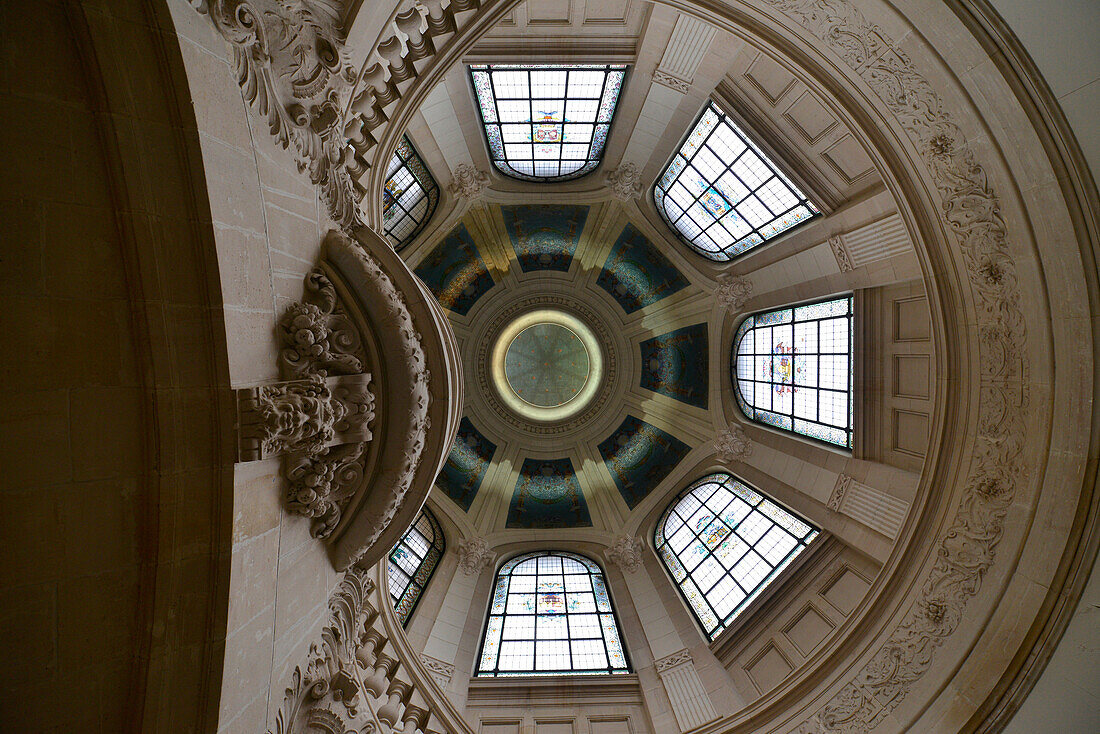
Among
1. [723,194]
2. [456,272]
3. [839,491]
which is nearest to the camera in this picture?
[839,491]

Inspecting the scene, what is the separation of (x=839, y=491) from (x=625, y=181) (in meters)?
9.42

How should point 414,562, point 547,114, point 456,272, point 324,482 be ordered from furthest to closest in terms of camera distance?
point 456,272 < point 414,562 < point 547,114 < point 324,482

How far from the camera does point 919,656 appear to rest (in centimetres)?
747

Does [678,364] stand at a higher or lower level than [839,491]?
higher

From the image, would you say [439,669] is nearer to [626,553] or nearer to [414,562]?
[414,562]

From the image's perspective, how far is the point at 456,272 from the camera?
15.9 meters

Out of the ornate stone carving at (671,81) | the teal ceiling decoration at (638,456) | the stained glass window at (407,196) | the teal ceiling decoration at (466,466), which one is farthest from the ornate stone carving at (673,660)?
the ornate stone carving at (671,81)

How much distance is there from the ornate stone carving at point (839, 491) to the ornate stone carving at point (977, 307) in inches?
101

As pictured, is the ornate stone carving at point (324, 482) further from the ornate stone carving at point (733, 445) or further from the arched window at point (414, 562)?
the ornate stone carving at point (733, 445)

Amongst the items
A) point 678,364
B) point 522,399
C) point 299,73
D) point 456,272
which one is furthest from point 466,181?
point 299,73

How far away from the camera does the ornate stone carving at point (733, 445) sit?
43.9ft

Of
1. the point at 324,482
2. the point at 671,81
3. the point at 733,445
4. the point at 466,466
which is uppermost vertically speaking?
the point at 671,81

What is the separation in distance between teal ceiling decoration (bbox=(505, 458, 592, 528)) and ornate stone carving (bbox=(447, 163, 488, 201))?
30.1 ft

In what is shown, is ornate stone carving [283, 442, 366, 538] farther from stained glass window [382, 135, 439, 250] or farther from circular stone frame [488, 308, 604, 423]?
circular stone frame [488, 308, 604, 423]
